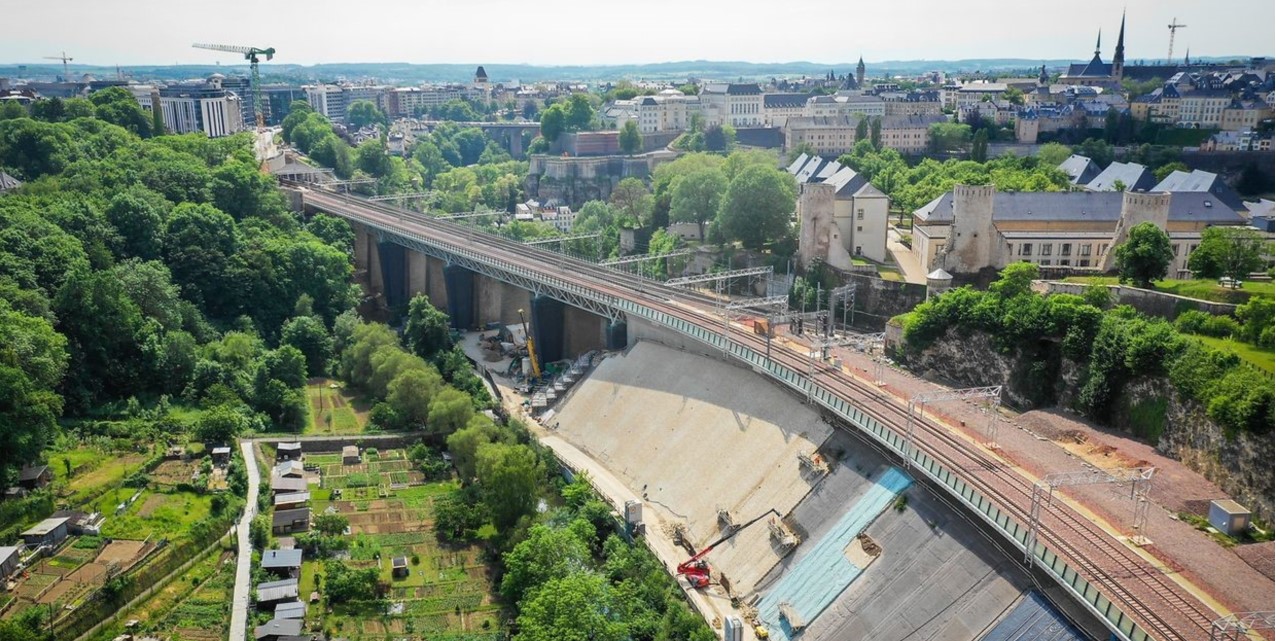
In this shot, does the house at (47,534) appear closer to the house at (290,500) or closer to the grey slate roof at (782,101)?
the house at (290,500)

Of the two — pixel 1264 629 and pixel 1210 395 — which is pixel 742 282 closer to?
pixel 1210 395

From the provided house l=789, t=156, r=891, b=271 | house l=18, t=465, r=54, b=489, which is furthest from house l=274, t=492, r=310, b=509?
house l=789, t=156, r=891, b=271

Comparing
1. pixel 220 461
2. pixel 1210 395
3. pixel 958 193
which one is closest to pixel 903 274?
pixel 958 193

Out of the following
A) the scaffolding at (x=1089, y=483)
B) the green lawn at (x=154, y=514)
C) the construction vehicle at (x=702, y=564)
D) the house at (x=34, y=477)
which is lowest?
the construction vehicle at (x=702, y=564)

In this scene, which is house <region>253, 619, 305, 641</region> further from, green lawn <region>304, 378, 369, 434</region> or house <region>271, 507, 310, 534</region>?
green lawn <region>304, 378, 369, 434</region>

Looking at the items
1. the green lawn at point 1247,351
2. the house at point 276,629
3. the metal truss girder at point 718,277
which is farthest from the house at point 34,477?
the green lawn at point 1247,351

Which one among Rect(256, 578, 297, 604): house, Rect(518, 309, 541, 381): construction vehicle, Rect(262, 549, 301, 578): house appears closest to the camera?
Rect(256, 578, 297, 604): house

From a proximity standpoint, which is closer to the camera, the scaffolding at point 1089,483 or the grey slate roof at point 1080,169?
the scaffolding at point 1089,483
